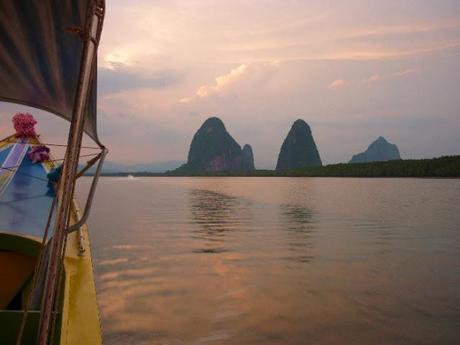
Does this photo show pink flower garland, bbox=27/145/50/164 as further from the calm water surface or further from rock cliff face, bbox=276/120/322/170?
rock cliff face, bbox=276/120/322/170

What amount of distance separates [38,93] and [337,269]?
5421mm

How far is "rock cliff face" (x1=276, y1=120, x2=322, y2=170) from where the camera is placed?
15400 cm

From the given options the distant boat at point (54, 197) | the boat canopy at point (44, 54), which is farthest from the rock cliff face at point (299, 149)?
the boat canopy at point (44, 54)

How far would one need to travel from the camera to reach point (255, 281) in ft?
20.0

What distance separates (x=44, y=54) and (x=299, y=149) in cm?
15554

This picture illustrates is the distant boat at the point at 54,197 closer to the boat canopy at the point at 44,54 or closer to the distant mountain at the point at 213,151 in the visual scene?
the boat canopy at the point at 44,54

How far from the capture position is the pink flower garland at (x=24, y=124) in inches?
275

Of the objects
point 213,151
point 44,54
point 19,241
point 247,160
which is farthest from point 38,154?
point 247,160

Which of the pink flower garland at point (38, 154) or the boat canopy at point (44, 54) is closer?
the boat canopy at point (44, 54)

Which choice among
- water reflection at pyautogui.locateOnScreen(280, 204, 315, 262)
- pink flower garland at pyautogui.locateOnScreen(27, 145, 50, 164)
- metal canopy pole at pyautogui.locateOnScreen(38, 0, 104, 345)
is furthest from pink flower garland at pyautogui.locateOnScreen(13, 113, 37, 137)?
metal canopy pole at pyautogui.locateOnScreen(38, 0, 104, 345)

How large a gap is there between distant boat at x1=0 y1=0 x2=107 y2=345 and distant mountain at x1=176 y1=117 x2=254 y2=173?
6634 inches

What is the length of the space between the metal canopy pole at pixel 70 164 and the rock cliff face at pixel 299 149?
6060 inches

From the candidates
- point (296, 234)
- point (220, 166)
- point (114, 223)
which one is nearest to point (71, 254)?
point (296, 234)

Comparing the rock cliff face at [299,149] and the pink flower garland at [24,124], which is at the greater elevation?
the rock cliff face at [299,149]
